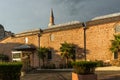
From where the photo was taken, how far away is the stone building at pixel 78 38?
33750mm

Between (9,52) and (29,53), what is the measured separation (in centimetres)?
897

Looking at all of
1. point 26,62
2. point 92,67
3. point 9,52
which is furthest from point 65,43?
point 92,67

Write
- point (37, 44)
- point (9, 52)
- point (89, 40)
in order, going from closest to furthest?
1. point (89, 40)
2. point (37, 44)
3. point (9, 52)

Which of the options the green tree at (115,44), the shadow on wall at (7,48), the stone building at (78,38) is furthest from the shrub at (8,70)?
the shadow on wall at (7,48)

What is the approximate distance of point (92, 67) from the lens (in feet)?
54.9

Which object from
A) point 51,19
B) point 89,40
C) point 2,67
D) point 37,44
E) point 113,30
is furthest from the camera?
point 51,19

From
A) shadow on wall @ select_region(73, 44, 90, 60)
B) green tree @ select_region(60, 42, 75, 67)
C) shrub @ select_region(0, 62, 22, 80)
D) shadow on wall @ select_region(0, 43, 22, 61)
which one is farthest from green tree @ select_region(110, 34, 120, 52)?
shadow on wall @ select_region(0, 43, 22, 61)

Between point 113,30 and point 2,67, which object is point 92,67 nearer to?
point 2,67

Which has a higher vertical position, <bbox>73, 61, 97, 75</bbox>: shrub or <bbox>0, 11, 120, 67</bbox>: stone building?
<bbox>0, 11, 120, 67</bbox>: stone building

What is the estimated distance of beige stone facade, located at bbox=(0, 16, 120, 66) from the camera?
3381cm

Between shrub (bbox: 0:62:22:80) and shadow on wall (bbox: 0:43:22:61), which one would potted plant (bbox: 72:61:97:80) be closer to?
shrub (bbox: 0:62:22:80)

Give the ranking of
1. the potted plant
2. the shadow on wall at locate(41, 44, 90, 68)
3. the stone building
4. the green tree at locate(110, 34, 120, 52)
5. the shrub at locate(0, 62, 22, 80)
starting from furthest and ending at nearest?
1. the shadow on wall at locate(41, 44, 90, 68)
2. the stone building
3. the green tree at locate(110, 34, 120, 52)
4. the potted plant
5. the shrub at locate(0, 62, 22, 80)

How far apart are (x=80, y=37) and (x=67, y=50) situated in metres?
A: 2.54

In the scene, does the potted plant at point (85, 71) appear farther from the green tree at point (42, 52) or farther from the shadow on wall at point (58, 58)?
the green tree at point (42, 52)
